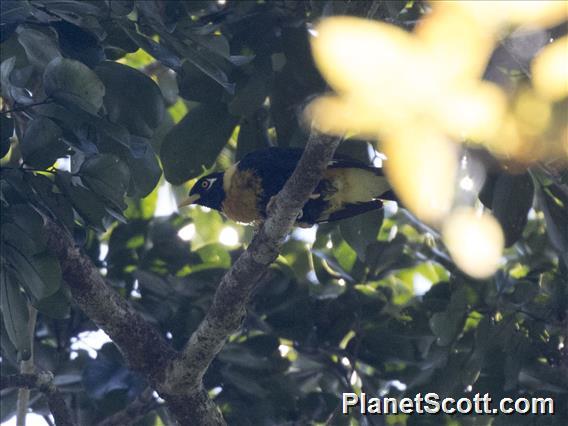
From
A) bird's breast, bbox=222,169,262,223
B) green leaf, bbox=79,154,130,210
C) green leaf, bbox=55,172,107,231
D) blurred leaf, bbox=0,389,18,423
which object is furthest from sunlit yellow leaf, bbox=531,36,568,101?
blurred leaf, bbox=0,389,18,423

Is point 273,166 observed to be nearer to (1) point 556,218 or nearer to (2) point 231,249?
(2) point 231,249

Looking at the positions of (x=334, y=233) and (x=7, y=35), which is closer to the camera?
(x=7, y=35)

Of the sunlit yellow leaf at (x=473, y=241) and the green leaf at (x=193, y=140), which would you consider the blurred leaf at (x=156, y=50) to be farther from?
the sunlit yellow leaf at (x=473, y=241)

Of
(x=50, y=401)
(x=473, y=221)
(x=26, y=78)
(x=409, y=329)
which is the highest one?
(x=26, y=78)

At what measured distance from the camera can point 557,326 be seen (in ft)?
11.3

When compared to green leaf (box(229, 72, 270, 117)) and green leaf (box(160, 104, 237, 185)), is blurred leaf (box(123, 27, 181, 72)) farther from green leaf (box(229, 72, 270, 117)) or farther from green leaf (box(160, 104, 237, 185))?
green leaf (box(160, 104, 237, 185))

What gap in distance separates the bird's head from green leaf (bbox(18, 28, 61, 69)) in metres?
1.51

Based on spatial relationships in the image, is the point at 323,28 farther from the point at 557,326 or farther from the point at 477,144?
the point at 557,326

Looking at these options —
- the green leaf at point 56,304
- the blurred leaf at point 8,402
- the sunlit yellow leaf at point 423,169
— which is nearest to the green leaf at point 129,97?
Answer: the green leaf at point 56,304

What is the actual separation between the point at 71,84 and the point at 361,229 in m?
1.53

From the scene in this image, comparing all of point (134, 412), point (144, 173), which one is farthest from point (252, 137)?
point (134, 412)

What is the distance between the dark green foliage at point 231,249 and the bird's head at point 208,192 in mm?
182

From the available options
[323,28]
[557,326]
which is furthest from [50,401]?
[557,326]

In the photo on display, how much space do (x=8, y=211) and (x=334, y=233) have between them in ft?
6.23
